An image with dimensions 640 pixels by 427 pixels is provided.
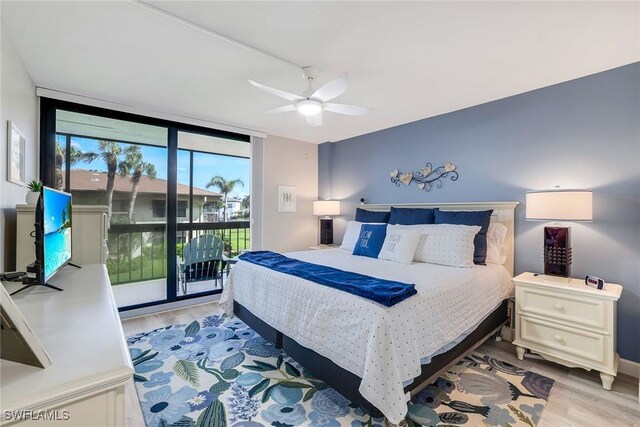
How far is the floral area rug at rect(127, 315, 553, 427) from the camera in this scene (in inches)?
70.9

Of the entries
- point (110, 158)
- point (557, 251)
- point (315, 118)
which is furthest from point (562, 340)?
point (110, 158)

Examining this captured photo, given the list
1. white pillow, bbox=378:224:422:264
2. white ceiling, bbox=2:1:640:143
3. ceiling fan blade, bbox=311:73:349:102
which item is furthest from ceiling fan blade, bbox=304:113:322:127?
white pillow, bbox=378:224:422:264

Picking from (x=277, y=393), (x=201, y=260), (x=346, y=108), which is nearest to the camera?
(x=277, y=393)

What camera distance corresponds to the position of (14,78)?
2.07m

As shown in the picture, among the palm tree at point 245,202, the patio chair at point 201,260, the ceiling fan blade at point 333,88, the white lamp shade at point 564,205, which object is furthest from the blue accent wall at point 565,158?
the patio chair at point 201,260

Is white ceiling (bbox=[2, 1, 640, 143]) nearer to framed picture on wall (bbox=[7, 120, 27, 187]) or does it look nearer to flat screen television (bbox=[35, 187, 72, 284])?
framed picture on wall (bbox=[7, 120, 27, 187])

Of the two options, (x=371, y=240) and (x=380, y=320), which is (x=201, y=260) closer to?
(x=371, y=240)

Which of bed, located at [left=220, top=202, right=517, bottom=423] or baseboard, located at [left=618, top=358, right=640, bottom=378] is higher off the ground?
bed, located at [left=220, top=202, right=517, bottom=423]

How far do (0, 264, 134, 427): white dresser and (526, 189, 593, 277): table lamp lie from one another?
114 inches

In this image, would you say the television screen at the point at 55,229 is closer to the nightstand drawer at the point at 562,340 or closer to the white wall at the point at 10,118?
the white wall at the point at 10,118

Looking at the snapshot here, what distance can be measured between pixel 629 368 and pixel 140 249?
4.97m

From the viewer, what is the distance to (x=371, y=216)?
3.97 meters

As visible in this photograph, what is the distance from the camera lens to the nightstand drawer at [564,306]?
2131 millimetres

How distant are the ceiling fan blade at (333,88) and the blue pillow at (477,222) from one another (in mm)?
1846
